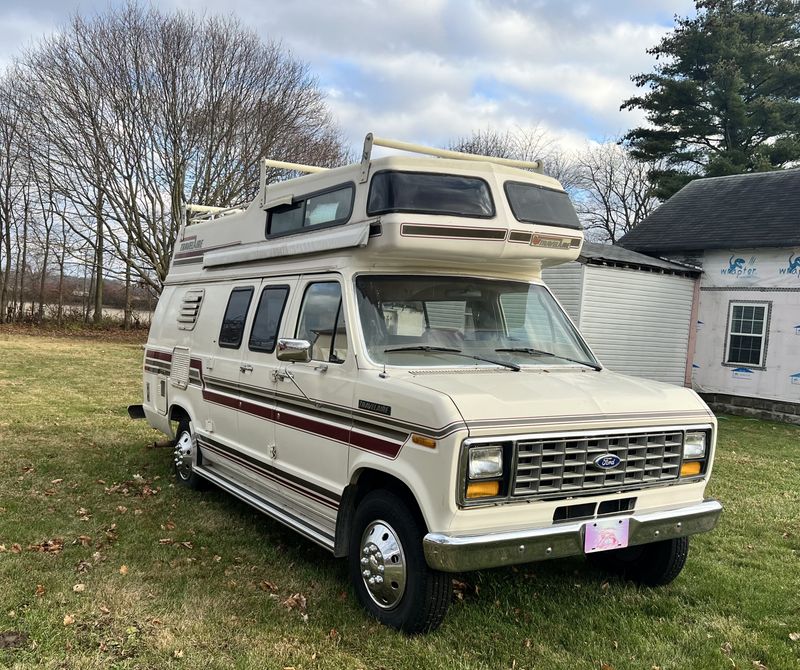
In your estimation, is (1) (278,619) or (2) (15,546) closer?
(1) (278,619)

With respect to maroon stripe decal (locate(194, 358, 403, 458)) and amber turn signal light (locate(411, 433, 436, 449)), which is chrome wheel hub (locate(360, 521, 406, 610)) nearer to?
maroon stripe decal (locate(194, 358, 403, 458))

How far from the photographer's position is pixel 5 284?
96.1ft

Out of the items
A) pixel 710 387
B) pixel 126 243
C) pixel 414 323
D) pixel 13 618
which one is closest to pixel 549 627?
pixel 414 323

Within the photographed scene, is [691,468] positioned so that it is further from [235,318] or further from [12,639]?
[12,639]

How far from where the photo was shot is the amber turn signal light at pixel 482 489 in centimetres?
347

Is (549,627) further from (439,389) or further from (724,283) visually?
(724,283)

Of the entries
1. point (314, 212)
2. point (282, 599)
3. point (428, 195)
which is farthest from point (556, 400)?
point (314, 212)

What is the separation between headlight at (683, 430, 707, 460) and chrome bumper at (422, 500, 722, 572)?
0.48 m

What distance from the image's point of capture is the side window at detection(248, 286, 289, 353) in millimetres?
5277

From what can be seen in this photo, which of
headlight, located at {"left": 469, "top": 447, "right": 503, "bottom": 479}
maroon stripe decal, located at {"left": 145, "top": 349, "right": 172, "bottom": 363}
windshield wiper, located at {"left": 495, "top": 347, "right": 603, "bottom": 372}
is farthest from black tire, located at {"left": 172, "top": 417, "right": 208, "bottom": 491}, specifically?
headlight, located at {"left": 469, "top": 447, "right": 503, "bottom": 479}

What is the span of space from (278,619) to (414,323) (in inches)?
81.0

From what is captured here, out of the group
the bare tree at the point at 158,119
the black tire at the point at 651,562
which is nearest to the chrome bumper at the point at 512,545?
the black tire at the point at 651,562

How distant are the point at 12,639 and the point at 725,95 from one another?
32313mm

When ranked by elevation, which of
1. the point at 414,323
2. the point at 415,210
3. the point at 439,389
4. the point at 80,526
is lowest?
the point at 80,526
